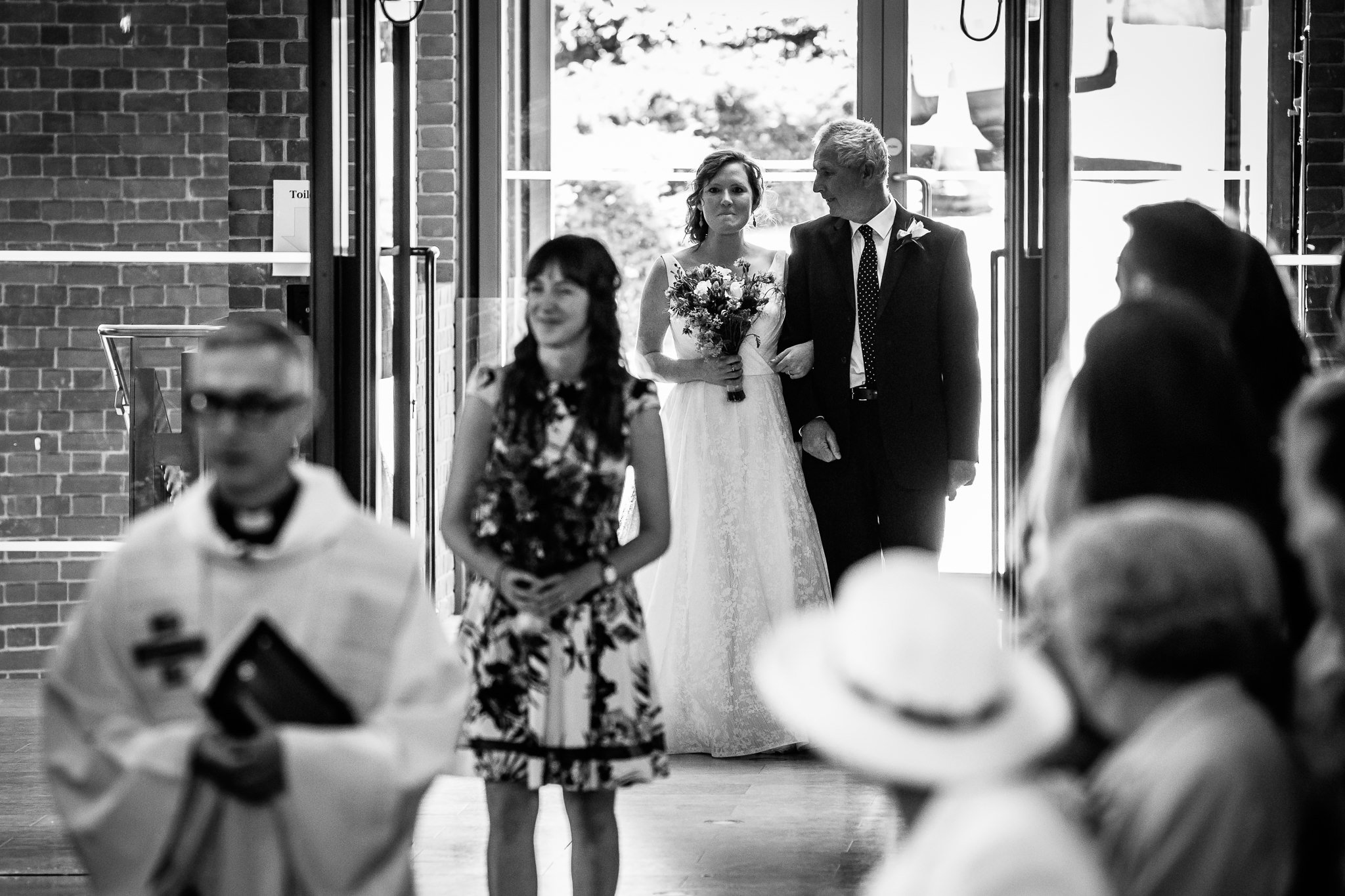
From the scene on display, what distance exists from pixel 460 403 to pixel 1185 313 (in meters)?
3.88

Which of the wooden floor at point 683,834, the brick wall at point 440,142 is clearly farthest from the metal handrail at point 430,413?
the brick wall at point 440,142

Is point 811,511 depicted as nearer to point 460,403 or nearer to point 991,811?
point 460,403

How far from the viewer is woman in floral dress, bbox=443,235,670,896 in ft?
10.1

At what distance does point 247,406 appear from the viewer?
2.07m

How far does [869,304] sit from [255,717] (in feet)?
10.3

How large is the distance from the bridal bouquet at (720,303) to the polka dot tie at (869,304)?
30 cm

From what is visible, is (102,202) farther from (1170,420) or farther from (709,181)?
(1170,420)

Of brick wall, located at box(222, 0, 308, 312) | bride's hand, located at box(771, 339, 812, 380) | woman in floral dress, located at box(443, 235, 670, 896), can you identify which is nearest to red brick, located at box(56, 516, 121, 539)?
brick wall, located at box(222, 0, 308, 312)

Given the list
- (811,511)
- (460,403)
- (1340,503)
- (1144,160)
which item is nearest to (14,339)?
(460,403)

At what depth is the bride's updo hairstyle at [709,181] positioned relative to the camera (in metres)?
5.03

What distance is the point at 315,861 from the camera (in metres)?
2.00

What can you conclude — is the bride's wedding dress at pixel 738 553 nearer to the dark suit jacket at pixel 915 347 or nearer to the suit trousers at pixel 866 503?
the suit trousers at pixel 866 503

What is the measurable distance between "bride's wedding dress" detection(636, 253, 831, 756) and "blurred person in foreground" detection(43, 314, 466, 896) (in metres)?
2.95

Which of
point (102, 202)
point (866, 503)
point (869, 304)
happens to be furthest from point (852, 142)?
point (102, 202)
